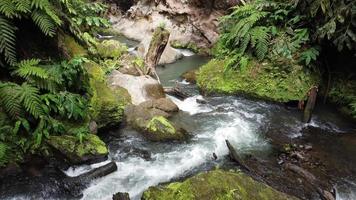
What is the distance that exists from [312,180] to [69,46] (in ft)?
18.4

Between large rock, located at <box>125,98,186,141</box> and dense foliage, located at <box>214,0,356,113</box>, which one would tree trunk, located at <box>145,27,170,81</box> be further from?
dense foliage, located at <box>214,0,356,113</box>

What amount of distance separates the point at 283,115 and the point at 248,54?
2.58m

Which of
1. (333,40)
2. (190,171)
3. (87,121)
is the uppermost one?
(333,40)

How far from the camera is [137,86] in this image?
28.9 ft

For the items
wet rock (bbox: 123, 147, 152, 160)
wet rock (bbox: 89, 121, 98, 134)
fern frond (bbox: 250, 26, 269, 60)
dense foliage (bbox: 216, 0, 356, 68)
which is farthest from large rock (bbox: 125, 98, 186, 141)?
fern frond (bbox: 250, 26, 269, 60)

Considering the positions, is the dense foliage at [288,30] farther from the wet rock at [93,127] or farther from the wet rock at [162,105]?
the wet rock at [93,127]

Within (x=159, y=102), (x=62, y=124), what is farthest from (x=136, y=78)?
(x=62, y=124)

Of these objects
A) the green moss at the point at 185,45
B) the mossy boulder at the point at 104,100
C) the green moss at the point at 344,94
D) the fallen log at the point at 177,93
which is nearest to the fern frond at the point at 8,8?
the mossy boulder at the point at 104,100

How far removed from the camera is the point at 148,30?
18000 millimetres

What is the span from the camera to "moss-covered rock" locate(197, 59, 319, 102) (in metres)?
9.35

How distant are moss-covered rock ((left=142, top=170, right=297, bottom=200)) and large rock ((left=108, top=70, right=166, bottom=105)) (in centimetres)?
403

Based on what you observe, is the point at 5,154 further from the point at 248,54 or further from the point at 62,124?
the point at 248,54

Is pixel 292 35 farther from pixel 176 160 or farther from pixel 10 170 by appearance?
pixel 10 170

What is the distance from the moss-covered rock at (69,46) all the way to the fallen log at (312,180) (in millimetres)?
4868
